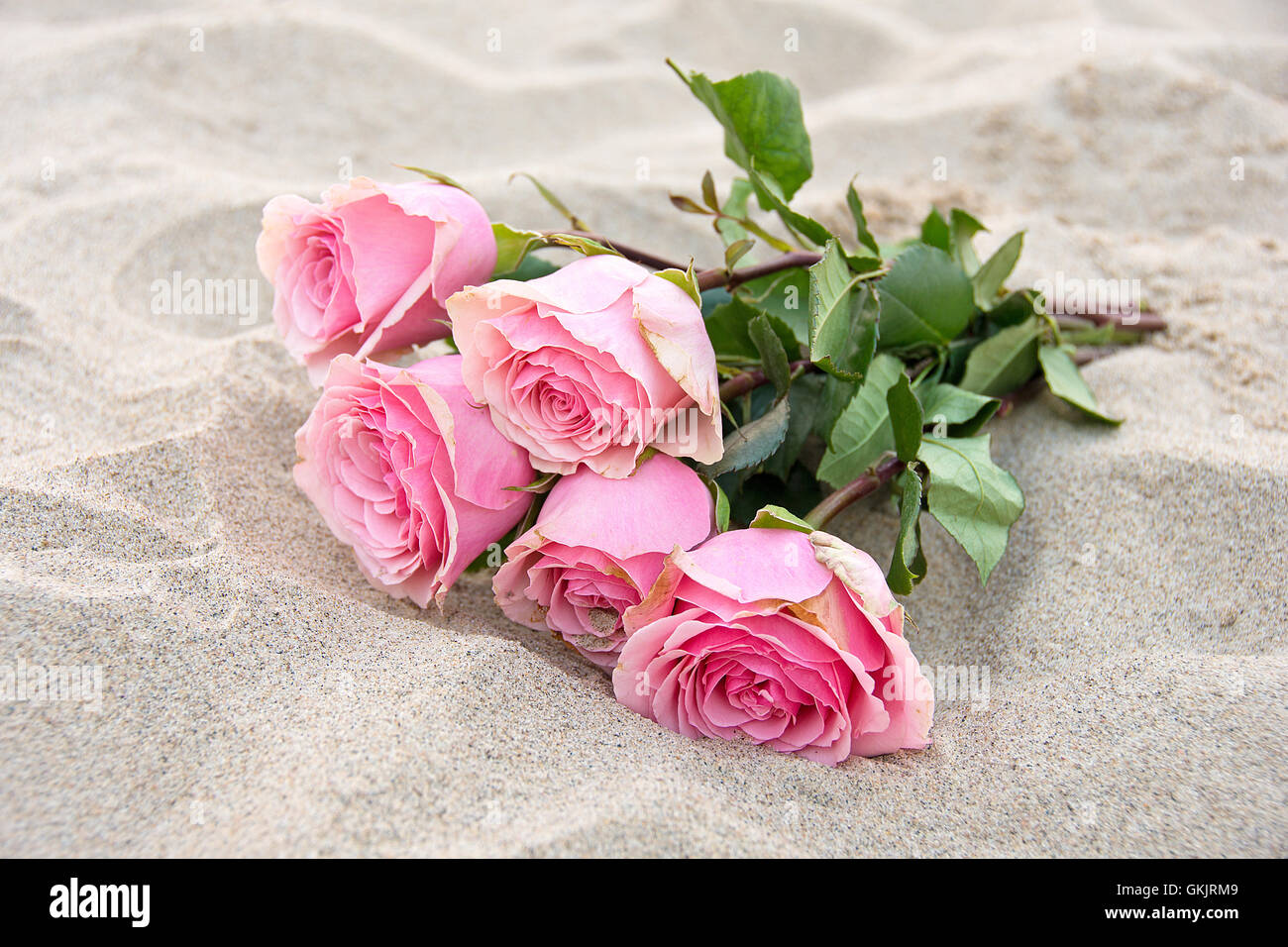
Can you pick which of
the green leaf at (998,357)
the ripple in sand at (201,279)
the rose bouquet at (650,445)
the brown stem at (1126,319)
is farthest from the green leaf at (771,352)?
the ripple in sand at (201,279)

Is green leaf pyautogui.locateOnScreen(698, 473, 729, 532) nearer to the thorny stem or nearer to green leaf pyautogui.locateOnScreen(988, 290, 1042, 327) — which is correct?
the thorny stem

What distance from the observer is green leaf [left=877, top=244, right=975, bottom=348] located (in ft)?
2.97

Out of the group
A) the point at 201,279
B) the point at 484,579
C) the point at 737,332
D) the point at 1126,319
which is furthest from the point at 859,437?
the point at 201,279

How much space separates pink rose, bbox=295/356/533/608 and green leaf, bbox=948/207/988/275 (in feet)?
2.05

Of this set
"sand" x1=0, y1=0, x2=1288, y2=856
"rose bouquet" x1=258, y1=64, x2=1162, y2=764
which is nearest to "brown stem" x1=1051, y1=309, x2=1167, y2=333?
"sand" x1=0, y1=0, x2=1288, y2=856

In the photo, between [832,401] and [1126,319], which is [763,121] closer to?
[832,401]

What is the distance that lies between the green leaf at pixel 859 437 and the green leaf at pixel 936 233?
26cm

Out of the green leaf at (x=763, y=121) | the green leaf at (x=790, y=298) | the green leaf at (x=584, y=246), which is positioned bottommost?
the green leaf at (x=790, y=298)

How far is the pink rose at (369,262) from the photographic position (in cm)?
74

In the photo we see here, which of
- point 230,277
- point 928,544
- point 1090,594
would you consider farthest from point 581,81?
point 1090,594

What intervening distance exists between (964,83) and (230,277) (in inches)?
58.5

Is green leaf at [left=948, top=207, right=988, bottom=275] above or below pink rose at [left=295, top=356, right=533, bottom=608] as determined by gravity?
above

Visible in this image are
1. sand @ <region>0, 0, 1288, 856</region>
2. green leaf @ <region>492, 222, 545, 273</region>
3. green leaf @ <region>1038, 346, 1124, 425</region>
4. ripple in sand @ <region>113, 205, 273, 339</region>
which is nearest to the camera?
sand @ <region>0, 0, 1288, 856</region>

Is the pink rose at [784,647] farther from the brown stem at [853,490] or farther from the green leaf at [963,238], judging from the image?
the green leaf at [963,238]
